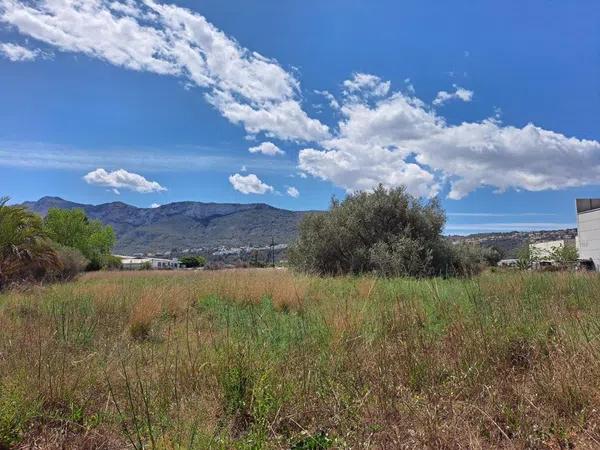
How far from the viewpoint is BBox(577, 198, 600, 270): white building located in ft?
206

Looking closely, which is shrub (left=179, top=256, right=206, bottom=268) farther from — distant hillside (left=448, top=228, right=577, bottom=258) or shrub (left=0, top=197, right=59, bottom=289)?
shrub (left=0, top=197, right=59, bottom=289)

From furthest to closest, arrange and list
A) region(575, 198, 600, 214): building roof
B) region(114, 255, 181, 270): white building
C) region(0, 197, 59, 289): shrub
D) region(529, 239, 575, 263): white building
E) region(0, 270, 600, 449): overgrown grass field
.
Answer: region(114, 255, 181, 270): white building
region(575, 198, 600, 214): building roof
region(529, 239, 575, 263): white building
region(0, 197, 59, 289): shrub
region(0, 270, 600, 449): overgrown grass field

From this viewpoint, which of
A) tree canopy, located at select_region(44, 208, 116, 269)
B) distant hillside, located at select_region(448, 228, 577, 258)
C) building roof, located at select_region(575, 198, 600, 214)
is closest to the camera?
tree canopy, located at select_region(44, 208, 116, 269)

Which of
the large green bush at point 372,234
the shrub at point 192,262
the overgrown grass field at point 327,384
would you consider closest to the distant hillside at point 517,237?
the large green bush at point 372,234

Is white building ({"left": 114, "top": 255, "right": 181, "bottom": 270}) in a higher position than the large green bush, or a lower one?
lower

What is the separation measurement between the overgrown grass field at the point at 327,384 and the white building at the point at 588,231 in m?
66.7

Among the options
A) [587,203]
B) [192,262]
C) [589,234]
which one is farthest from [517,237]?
[192,262]

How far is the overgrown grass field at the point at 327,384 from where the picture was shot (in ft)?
10.2

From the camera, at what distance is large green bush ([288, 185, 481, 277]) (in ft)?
67.0

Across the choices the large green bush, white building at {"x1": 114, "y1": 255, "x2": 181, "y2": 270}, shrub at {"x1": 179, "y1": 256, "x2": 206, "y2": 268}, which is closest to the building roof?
the large green bush

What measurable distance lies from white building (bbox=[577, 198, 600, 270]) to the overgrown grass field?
66723mm

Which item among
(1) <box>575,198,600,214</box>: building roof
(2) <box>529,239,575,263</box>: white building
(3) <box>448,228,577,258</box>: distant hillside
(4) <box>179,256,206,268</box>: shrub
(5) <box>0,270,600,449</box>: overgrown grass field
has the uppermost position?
(1) <box>575,198,600,214</box>: building roof

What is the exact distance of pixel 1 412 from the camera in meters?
3.20

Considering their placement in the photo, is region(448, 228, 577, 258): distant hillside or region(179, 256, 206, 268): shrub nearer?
region(448, 228, 577, 258): distant hillside
